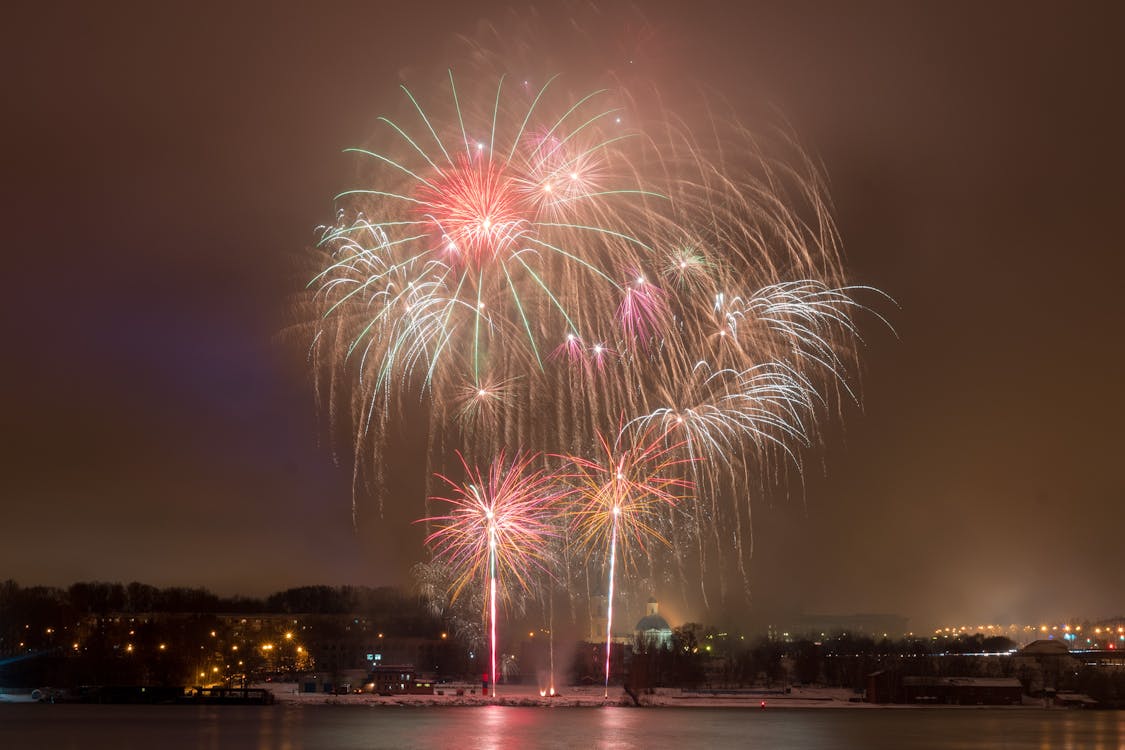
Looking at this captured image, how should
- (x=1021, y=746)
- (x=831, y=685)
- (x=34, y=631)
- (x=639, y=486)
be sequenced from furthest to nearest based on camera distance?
(x=34, y=631) → (x=831, y=685) → (x=639, y=486) → (x=1021, y=746)

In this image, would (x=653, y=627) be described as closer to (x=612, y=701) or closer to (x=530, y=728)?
(x=612, y=701)

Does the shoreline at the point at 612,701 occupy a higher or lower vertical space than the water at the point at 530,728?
lower

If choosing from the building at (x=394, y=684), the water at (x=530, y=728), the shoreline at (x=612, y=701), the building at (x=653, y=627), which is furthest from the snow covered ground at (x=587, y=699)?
the building at (x=653, y=627)

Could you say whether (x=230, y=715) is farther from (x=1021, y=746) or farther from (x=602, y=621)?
(x=602, y=621)

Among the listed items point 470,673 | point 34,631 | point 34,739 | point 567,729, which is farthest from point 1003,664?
point 34,631

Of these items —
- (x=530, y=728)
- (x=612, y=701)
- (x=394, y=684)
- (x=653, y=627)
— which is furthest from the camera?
(x=653, y=627)

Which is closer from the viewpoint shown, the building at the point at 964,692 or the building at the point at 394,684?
the building at the point at 964,692

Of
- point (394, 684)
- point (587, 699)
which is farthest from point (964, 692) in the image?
point (394, 684)

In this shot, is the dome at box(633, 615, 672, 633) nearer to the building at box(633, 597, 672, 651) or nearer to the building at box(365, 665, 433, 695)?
the building at box(633, 597, 672, 651)

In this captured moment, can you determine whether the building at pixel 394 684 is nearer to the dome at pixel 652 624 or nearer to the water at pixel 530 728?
the water at pixel 530 728
